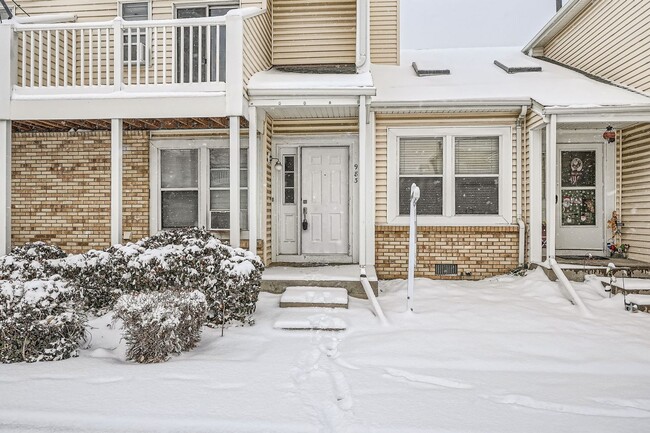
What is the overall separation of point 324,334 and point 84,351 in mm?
2429

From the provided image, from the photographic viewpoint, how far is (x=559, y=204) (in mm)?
8102

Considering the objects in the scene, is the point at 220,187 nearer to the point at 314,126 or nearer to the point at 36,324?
the point at 314,126

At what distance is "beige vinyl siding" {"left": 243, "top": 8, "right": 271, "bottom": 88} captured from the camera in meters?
6.52

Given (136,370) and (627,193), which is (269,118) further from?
(627,193)

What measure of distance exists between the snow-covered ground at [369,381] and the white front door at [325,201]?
9.46 ft

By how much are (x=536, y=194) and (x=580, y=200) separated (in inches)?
53.5

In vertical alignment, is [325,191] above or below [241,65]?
below

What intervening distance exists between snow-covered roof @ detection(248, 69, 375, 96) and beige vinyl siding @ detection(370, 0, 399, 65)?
9.89 feet

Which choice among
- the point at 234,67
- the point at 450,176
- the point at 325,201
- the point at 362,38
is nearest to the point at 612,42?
the point at 450,176

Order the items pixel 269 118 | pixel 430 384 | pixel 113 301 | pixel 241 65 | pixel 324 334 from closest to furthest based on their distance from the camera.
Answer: pixel 430 384 < pixel 324 334 < pixel 113 301 < pixel 241 65 < pixel 269 118

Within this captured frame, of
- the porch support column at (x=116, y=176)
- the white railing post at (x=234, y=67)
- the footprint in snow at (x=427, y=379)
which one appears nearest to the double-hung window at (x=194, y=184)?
the porch support column at (x=116, y=176)

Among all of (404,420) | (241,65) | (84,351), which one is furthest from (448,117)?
(84,351)

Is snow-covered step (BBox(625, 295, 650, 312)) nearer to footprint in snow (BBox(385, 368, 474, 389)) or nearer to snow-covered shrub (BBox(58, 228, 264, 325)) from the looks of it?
footprint in snow (BBox(385, 368, 474, 389))

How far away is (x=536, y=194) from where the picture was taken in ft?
24.1
